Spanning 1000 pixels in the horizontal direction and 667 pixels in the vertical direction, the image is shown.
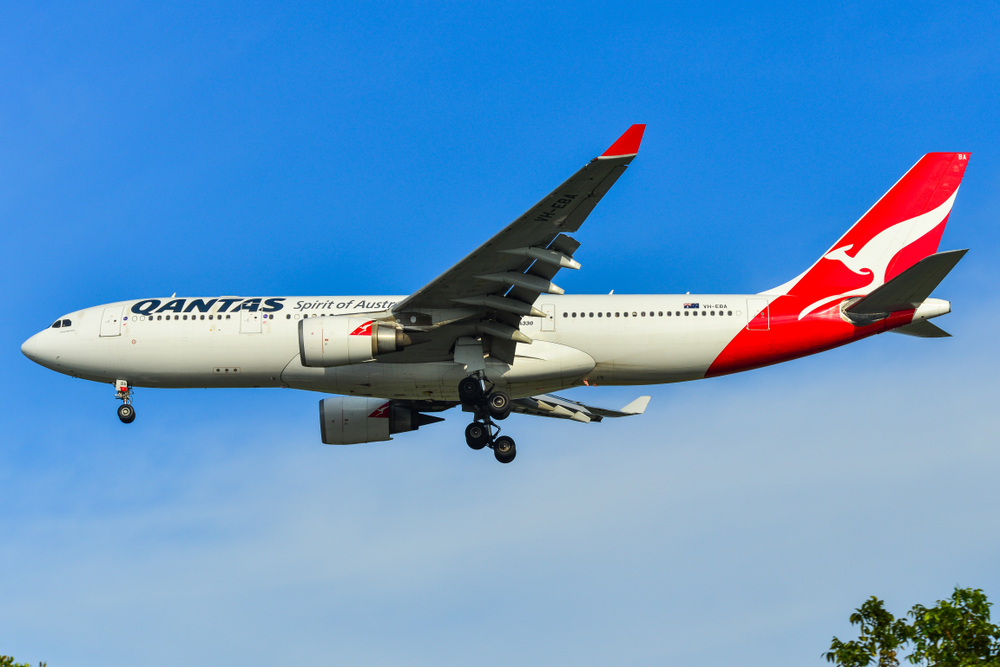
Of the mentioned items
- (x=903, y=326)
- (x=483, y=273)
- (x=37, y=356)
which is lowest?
(x=903, y=326)

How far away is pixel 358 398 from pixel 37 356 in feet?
28.7

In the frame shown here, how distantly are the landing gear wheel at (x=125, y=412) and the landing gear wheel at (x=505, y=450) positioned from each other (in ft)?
32.4

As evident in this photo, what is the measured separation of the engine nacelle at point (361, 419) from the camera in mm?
28250

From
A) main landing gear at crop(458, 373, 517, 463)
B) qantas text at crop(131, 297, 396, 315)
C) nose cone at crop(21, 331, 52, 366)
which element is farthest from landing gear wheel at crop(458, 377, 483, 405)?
nose cone at crop(21, 331, 52, 366)

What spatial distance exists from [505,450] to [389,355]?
407 cm

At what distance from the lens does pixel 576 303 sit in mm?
24984

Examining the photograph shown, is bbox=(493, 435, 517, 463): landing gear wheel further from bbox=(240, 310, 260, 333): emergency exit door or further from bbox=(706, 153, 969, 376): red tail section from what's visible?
bbox=(240, 310, 260, 333): emergency exit door

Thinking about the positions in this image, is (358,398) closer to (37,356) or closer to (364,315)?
(364,315)

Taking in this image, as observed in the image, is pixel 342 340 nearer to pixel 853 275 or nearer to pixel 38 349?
pixel 38 349

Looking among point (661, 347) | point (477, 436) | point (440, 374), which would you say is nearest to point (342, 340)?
point (440, 374)

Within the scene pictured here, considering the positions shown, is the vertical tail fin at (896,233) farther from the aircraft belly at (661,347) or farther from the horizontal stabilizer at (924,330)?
the aircraft belly at (661,347)

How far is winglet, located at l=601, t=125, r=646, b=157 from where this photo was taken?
1800 centimetres

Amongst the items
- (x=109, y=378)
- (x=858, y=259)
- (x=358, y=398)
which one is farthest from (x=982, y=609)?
(x=109, y=378)

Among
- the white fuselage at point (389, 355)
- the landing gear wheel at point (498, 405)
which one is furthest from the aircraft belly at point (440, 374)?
the landing gear wheel at point (498, 405)
